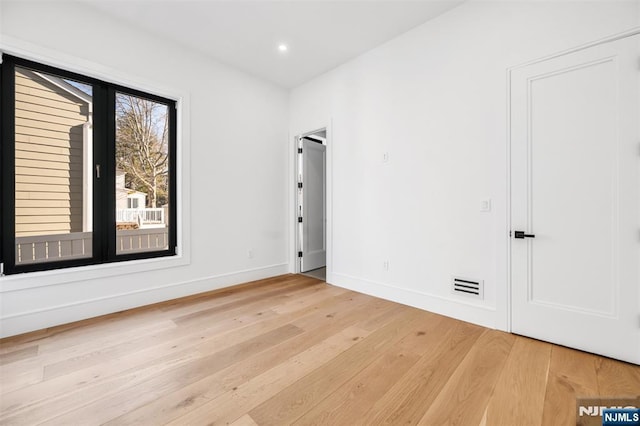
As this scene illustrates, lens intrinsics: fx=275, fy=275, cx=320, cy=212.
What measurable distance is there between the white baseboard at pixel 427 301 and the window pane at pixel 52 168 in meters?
3.13

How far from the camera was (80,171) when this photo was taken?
2.88 metres

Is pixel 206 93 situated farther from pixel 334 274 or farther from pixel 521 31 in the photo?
pixel 521 31

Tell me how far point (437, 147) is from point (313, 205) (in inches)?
98.3

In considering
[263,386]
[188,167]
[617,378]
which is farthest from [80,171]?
[617,378]

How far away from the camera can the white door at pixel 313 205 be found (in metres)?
4.77

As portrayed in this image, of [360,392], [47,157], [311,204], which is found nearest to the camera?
[360,392]

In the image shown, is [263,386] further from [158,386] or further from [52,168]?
[52,168]

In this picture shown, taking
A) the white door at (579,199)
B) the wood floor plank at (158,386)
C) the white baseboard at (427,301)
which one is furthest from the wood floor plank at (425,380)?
the wood floor plank at (158,386)

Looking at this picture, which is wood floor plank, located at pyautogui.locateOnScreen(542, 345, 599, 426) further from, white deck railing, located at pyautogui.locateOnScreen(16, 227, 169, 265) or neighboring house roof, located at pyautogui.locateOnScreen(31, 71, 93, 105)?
neighboring house roof, located at pyautogui.locateOnScreen(31, 71, 93, 105)

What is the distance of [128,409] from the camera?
5.05 ft

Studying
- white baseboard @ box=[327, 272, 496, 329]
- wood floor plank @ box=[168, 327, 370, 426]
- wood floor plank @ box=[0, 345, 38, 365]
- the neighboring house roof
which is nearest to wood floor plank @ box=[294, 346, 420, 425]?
wood floor plank @ box=[168, 327, 370, 426]

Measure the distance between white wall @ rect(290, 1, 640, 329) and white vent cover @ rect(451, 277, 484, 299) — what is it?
0.06 meters

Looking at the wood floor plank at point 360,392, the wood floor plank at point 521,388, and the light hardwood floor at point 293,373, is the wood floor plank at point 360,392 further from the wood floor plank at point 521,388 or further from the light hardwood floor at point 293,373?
the wood floor plank at point 521,388

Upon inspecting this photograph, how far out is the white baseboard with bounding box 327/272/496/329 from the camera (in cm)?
263
